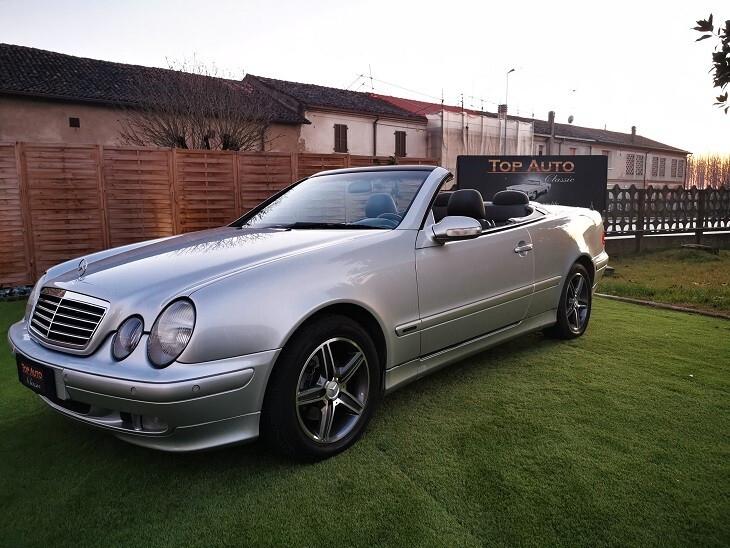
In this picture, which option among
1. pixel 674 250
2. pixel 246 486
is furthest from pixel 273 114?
pixel 246 486

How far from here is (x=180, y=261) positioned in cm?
245

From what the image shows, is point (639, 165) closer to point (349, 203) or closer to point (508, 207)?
point (508, 207)

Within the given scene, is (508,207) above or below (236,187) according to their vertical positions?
below

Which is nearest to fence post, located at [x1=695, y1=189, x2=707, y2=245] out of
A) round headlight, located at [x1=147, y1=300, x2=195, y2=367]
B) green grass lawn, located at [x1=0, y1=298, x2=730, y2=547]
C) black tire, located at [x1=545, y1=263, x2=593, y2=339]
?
black tire, located at [x1=545, y1=263, x2=593, y2=339]

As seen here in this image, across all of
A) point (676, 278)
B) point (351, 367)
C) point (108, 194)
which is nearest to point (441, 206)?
point (351, 367)

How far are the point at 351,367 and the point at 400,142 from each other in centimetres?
2863

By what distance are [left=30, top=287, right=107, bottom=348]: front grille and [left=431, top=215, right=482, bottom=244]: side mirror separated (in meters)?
1.73

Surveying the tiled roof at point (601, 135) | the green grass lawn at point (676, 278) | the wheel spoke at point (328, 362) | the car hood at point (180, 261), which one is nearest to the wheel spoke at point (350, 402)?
the wheel spoke at point (328, 362)

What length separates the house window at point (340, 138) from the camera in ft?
87.9

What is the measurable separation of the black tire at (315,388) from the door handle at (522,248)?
1.52 metres

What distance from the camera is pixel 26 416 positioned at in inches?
115

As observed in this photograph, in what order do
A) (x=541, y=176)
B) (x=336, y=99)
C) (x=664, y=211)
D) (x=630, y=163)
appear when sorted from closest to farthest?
(x=541, y=176), (x=664, y=211), (x=336, y=99), (x=630, y=163)

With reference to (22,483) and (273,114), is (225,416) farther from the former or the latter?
(273,114)

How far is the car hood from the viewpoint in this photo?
2141 millimetres
